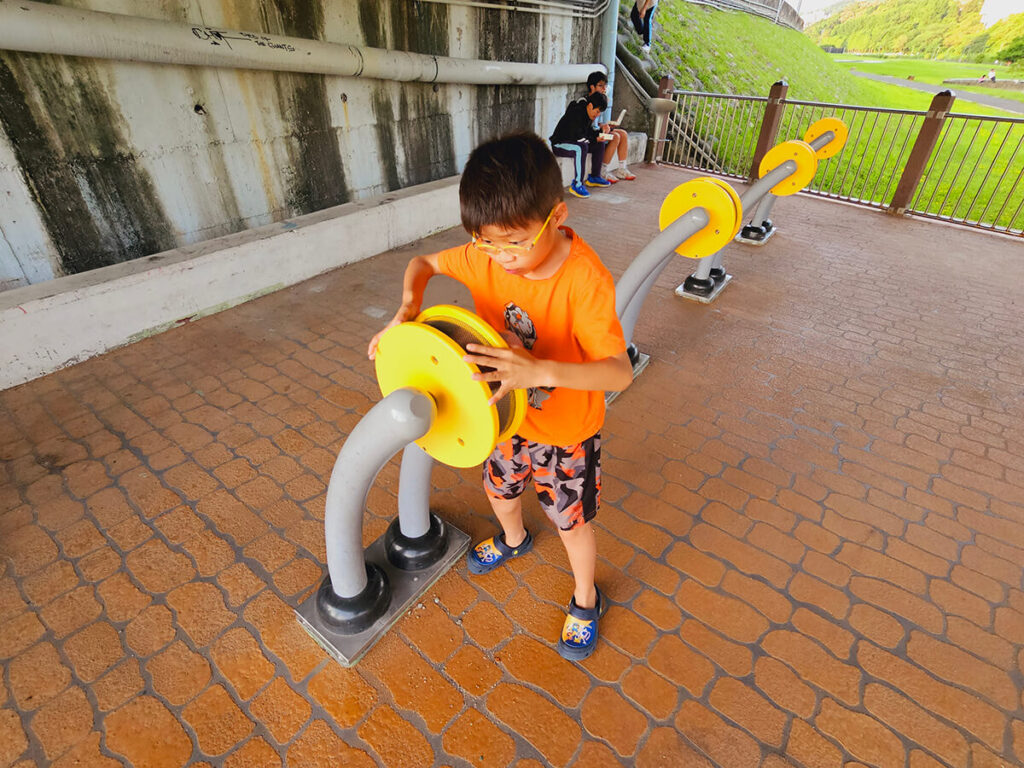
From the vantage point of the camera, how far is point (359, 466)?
1.46 metres

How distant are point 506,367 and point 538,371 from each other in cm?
8

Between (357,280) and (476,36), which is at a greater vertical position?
(476,36)

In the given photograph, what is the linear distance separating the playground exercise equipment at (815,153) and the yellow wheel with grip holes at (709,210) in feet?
8.36

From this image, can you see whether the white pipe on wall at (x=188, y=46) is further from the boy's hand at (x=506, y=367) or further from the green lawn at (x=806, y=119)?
the green lawn at (x=806, y=119)

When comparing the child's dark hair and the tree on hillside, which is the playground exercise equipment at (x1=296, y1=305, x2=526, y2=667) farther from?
the tree on hillside

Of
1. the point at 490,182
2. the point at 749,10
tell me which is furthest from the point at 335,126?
the point at 749,10

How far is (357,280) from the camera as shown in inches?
190

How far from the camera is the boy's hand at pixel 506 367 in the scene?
108 centimetres

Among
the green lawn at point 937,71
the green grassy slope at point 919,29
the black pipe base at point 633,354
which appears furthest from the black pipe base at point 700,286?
the green grassy slope at point 919,29

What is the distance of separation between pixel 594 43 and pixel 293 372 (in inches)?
325

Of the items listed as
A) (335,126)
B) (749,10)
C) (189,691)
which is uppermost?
(749,10)

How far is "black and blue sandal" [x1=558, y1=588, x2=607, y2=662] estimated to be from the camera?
1842 mm

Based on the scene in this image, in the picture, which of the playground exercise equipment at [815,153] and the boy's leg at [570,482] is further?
the playground exercise equipment at [815,153]

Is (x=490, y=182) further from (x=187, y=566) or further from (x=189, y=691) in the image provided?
(x=187, y=566)
